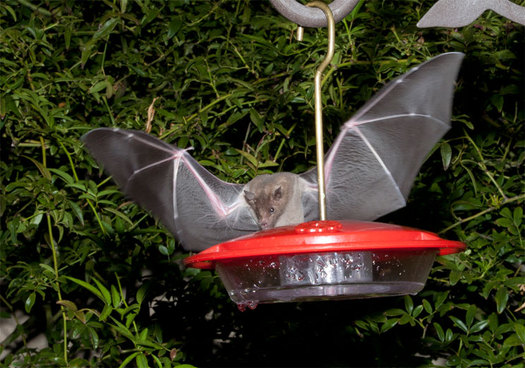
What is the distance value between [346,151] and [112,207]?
0.93m

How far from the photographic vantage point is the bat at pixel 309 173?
1506 mm

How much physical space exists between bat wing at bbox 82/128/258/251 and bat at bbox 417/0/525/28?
0.71 metres

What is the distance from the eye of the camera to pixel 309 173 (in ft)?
6.63

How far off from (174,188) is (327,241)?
2.90 feet

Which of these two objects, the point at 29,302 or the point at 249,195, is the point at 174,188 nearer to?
the point at 249,195

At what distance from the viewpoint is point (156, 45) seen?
8.11ft

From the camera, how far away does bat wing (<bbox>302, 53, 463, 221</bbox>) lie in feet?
4.80

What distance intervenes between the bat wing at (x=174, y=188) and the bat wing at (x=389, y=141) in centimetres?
32

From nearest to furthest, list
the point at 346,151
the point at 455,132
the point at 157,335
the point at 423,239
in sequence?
the point at 423,239, the point at 346,151, the point at 157,335, the point at 455,132

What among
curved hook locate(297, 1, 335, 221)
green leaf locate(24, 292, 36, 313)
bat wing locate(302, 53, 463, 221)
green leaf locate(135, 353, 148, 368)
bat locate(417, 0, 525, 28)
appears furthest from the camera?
green leaf locate(24, 292, 36, 313)

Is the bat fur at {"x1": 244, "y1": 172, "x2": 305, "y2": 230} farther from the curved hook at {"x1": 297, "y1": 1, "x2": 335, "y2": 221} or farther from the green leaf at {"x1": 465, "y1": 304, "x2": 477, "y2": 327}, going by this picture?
the curved hook at {"x1": 297, "y1": 1, "x2": 335, "y2": 221}

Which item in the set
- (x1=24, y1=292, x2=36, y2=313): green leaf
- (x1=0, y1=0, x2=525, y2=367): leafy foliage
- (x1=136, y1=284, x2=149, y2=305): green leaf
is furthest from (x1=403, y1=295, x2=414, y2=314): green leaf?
(x1=24, y1=292, x2=36, y2=313): green leaf

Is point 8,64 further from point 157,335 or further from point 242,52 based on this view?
point 157,335

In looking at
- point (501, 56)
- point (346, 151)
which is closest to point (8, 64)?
point (346, 151)
